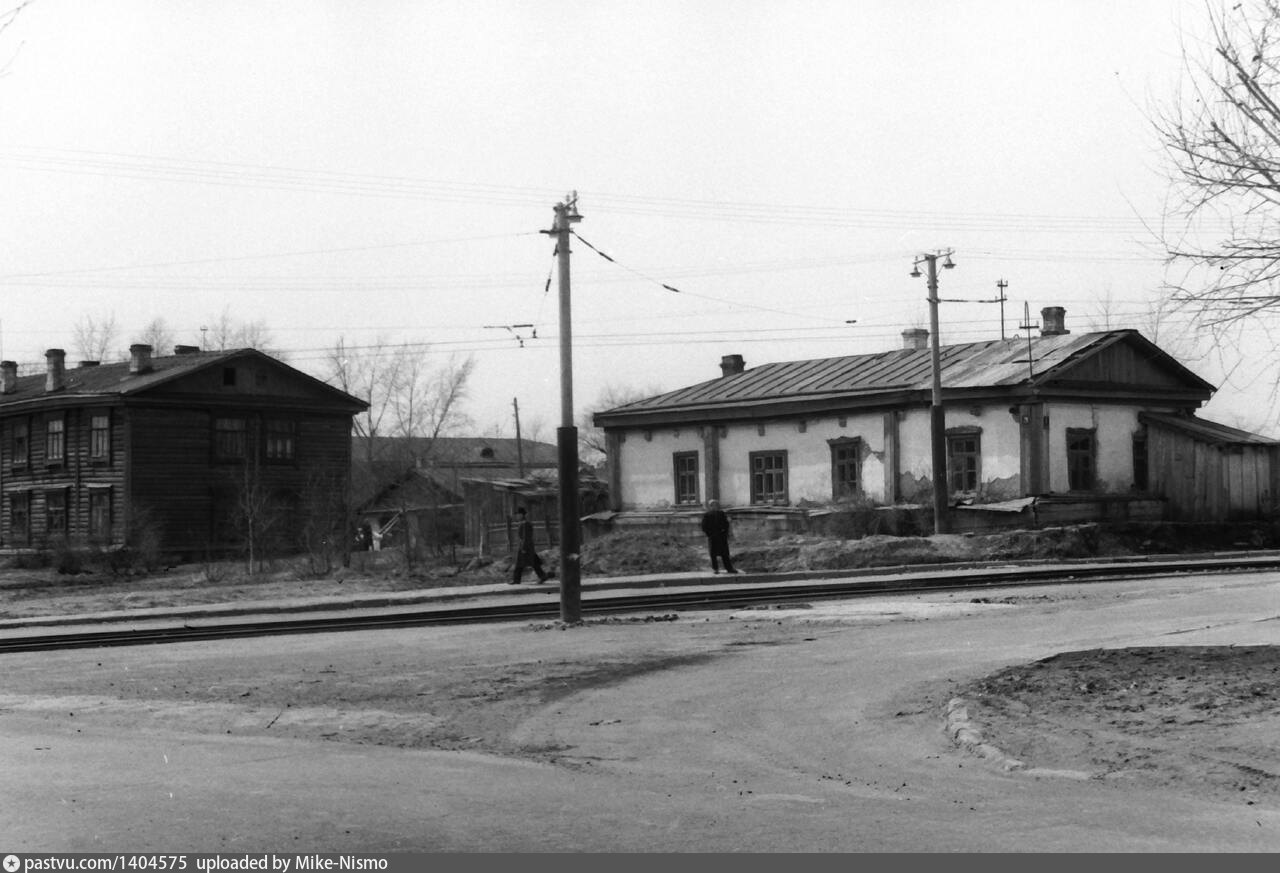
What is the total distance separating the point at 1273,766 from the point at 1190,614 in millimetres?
10733

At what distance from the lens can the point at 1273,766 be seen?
29.3ft

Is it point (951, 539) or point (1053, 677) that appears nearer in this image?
point (1053, 677)

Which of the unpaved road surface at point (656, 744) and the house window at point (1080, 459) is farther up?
the house window at point (1080, 459)

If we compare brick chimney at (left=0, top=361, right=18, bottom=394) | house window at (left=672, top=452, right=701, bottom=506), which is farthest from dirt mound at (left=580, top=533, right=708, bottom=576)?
brick chimney at (left=0, top=361, right=18, bottom=394)

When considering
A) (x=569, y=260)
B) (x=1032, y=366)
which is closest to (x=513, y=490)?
(x=1032, y=366)

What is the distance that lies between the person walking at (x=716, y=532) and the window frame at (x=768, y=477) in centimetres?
1183

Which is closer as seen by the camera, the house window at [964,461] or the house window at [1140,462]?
the house window at [964,461]

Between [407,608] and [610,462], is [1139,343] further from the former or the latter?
[407,608]

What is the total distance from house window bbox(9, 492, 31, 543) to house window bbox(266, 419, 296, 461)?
8623 mm

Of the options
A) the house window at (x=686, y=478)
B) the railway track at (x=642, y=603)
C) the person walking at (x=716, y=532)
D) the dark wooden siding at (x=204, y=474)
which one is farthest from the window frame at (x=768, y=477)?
the dark wooden siding at (x=204, y=474)

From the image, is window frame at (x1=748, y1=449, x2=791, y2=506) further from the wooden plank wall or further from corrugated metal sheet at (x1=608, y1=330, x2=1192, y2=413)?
the wooden plank wall

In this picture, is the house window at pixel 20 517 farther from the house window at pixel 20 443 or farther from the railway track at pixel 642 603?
the railway track at pixel 642 603

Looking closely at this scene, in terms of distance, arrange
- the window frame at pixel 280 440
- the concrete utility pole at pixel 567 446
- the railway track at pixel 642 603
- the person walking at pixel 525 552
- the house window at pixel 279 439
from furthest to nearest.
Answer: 1. the house window at pixel 279 439
2. the window frame at pixel 280 440
3. the person walking at pixel 525 552
4. the railway track at pixel 642 603
5. the concrete utility pole at pixel 567 446

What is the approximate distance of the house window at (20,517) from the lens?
5484 centimetres
